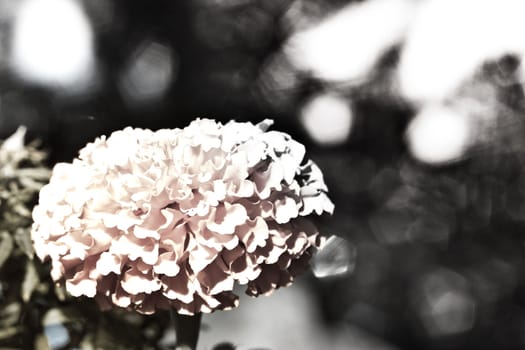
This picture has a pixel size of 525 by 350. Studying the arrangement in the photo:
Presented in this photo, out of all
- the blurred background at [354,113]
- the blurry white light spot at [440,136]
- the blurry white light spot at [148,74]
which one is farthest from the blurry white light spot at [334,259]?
the blurry white light spot at [148,74]

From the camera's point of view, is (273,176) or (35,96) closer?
(273,176)

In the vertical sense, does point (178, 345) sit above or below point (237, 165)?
below

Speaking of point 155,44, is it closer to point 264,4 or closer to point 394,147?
point 264,4

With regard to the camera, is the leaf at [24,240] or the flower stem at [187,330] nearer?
the flower stem at [187,330]

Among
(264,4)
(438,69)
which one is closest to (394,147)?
(438,69)

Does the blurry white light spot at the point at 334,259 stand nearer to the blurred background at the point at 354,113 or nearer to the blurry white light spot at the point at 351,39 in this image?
the blurred background at the point at 354,113

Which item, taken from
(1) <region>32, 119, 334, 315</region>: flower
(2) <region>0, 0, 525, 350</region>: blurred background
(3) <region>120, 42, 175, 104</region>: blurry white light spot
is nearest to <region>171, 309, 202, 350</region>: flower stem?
(1) <region>32, 119, 334, 315</region>: flower
